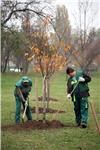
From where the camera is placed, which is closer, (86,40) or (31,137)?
(31,137)

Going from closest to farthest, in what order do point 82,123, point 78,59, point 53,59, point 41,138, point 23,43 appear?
point 41,138 < point 82,123 < point 53,59 < point 23,43 < point 78,59

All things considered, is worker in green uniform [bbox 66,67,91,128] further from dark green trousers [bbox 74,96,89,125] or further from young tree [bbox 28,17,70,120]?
young tree [bbox 28,17,70,120]

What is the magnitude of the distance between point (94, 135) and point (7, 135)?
2148mm

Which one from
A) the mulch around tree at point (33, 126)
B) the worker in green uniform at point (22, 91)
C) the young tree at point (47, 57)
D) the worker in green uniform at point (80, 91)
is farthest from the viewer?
the young tree at point (47, 57)

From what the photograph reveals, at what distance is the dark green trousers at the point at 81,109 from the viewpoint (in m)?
13.4

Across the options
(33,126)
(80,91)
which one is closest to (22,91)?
(33,126)

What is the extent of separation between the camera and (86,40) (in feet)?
174

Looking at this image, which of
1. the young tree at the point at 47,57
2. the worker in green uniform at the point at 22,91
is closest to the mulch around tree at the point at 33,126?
the worker in green uniform at the point at 22,91

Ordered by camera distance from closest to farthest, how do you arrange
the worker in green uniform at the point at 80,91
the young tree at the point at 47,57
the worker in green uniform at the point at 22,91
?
1. the worker in green uniform at the point at 80,91
2. the worker in green uniform at the point at 22,91
3. the young tree at the point at 47,57

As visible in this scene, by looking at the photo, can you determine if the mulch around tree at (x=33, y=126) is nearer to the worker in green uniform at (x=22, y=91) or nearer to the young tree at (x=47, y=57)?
the worker in green uniform at (x=22, y=91)

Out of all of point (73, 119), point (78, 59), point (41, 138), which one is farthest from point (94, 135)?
point (78, 59)

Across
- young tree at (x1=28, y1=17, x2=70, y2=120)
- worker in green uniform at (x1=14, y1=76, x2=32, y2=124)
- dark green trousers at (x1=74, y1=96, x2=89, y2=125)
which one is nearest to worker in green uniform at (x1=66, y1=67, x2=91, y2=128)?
dark green trousers at (x1=74, y1=96, x2=89, y2=125)

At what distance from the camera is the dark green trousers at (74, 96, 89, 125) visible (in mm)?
13448

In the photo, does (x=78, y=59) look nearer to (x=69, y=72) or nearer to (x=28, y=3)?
(x=28, y=3)
